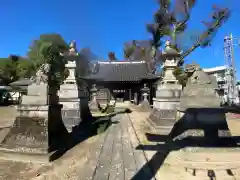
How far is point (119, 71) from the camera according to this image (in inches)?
1068

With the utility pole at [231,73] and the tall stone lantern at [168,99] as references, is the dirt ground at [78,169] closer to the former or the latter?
the tall stone lantern at [168,99]

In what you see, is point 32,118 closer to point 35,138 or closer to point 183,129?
point 35,138

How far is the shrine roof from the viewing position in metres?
24.9

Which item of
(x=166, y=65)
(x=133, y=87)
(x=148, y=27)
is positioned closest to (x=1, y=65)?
(x=133, y=87)

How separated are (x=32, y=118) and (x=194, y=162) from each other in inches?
157

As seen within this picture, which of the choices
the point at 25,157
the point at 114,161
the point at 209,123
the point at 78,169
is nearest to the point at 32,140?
the point at 25,157

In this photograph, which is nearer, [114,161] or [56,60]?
[114,161]

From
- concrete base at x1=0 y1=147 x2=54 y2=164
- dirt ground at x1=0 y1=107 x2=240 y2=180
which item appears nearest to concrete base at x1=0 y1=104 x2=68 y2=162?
concrete base at x1=0 y1=147 x2=54 y2=164

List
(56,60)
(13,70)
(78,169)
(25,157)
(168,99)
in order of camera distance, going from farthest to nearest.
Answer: (13,70)
(56,60)
(168,99)
(25,157)
(78,169)

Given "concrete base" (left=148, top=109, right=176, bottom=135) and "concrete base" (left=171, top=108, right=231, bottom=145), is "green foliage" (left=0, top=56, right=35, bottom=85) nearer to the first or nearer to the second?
"concrete base" (left=148, top=109, right=176, bottom=135)

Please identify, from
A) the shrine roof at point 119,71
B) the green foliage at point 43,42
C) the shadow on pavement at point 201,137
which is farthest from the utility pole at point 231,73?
the green foliage at point 43,42

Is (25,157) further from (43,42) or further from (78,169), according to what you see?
(43,42)

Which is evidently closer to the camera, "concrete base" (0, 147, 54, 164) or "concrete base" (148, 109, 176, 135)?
"concrete base" (0, 147, 54, 164)

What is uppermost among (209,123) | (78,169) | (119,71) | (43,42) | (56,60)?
(43,42)
